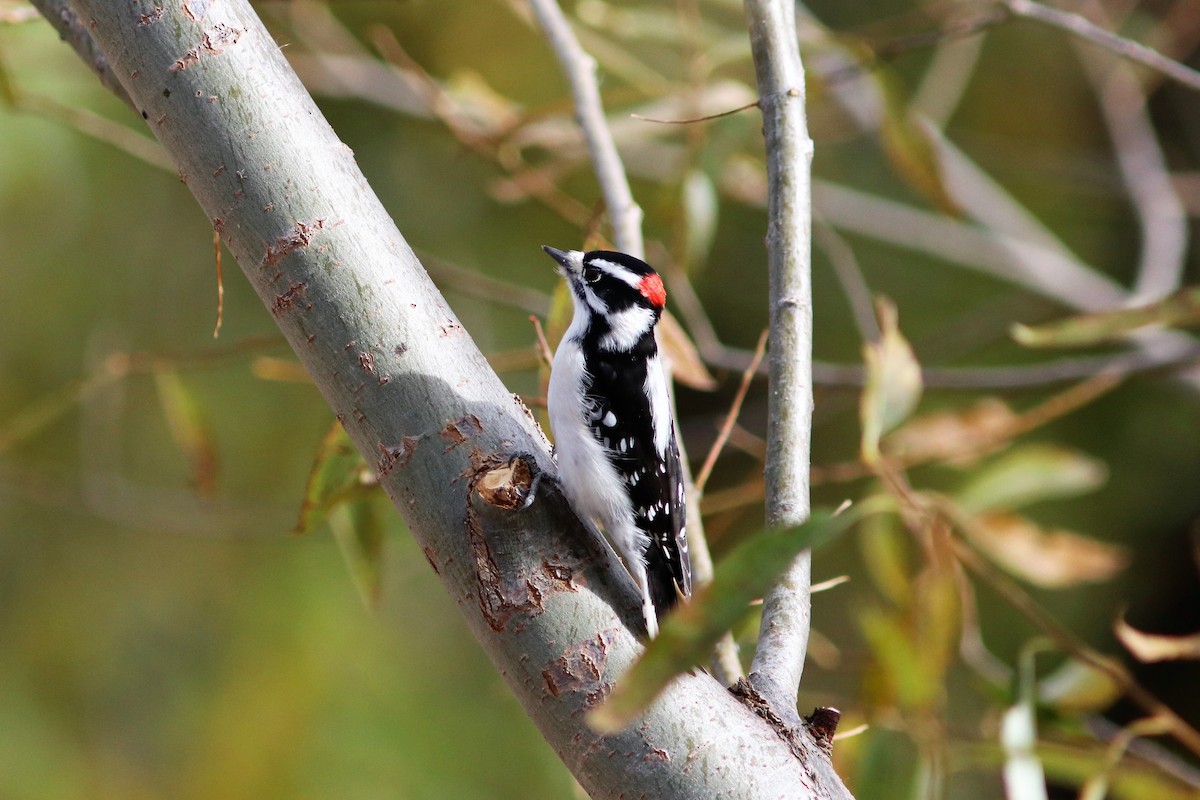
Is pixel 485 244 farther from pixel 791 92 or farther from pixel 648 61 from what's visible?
pixel 791 92

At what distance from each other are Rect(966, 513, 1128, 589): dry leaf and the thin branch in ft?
3.14

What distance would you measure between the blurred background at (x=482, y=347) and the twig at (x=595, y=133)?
4.63 feet

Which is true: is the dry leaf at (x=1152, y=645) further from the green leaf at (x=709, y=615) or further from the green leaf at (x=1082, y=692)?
the green leaf at (x=709, y=615)

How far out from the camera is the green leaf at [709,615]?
0.79m

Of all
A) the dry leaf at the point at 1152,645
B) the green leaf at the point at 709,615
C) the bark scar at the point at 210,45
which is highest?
the dry leaf at the point at 1152,645

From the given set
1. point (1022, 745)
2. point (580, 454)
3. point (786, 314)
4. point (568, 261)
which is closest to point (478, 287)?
point (568, 261)

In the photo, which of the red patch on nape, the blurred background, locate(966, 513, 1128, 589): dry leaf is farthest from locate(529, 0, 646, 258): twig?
the blurred background

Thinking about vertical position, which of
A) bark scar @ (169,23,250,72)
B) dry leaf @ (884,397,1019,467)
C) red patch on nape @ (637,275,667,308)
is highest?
dry leaf @ (884,397,1019,467)

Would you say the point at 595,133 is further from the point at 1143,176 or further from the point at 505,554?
the point at 1143,176

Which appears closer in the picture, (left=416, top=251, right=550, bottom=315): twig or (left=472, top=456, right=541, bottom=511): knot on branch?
(left=472, top=456, right=541, bottom=511): knot on branch

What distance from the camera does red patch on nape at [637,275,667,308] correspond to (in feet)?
6.63

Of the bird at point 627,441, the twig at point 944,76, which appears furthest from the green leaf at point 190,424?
the twig at point 944,76

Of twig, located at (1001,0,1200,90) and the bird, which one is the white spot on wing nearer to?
the bird

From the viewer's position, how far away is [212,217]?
3.79ft
